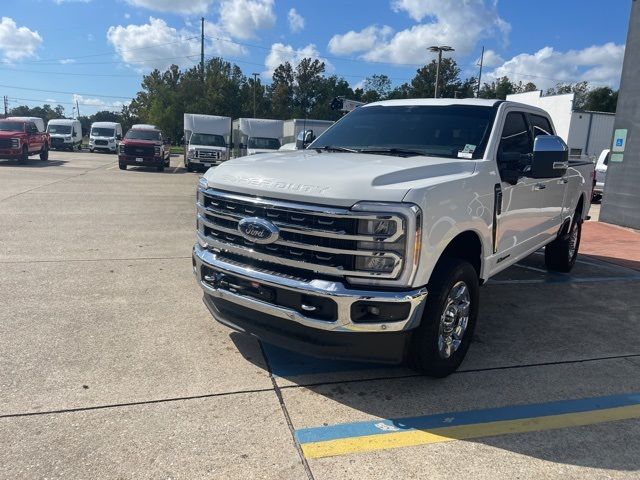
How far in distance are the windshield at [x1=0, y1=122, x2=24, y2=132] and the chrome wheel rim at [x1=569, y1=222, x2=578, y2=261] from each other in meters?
23.9

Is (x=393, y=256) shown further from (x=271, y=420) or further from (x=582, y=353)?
(x=582, y=353)

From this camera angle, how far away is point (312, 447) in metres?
2.99

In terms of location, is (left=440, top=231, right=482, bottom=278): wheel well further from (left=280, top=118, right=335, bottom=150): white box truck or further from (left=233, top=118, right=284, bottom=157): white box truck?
(left=233, top=118, right=284, bottom=157): white box truck

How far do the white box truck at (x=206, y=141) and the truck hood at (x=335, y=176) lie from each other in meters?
Answer: 20.8

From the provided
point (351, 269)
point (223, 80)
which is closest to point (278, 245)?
point (351, 269)

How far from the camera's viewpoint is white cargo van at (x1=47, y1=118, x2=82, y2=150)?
125 feet

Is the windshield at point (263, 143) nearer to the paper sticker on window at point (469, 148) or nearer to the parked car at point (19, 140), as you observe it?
the parked car at point (19, 140)

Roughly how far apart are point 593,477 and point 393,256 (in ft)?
5.28

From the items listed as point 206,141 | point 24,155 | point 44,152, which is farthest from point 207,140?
point 44,152

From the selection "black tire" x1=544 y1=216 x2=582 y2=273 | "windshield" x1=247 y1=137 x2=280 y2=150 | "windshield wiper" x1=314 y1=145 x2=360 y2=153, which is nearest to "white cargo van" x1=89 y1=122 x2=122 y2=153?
"windshield" x1=247 y1=137 x2=280 y2=150

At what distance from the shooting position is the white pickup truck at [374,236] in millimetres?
3199

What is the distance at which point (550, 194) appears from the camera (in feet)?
18.5

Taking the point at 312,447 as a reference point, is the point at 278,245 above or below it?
above

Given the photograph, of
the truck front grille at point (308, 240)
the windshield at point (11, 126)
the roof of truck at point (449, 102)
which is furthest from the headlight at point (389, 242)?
the windshield at point (11, 126)
